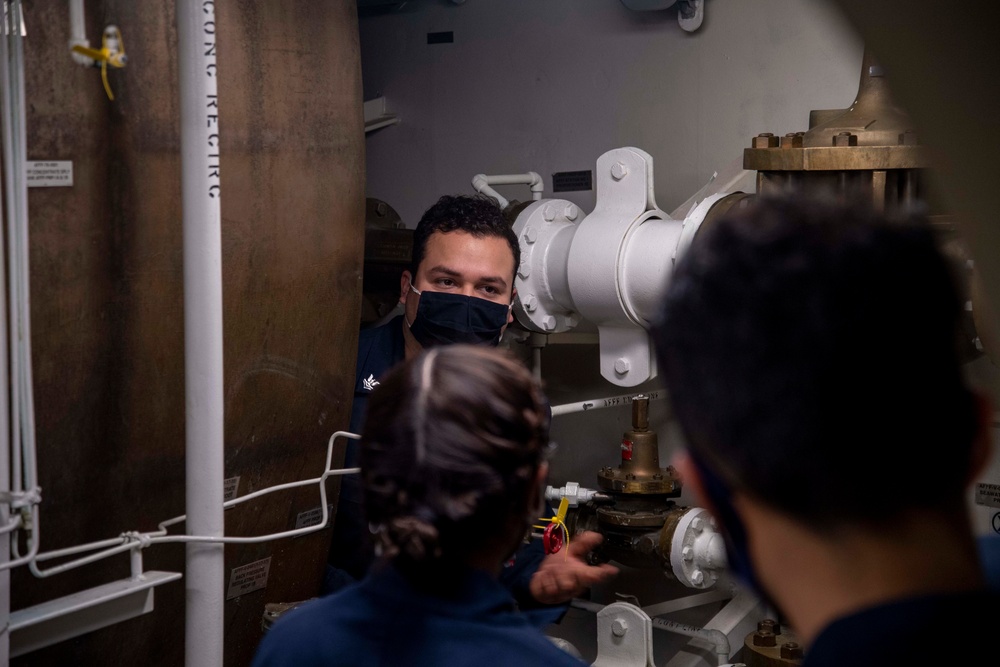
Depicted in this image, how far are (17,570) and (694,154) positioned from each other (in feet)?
5.48

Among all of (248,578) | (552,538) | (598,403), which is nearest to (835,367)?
(552,538)

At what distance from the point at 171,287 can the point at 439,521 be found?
0.92m

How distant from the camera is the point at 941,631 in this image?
42cm

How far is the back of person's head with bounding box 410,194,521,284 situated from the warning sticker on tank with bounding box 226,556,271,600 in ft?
2.05

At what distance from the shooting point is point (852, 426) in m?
0.43

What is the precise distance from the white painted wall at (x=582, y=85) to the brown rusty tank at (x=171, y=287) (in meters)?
0.77

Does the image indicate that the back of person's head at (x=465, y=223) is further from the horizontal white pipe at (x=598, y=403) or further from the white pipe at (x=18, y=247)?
the white pipe at (x=18, y=247)

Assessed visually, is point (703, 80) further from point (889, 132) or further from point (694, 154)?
point (889, 132)

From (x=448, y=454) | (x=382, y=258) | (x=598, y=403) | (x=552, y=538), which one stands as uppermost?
(x=382, y=258)

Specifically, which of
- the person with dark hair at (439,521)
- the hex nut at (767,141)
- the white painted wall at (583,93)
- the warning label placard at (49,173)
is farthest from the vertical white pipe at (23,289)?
the white painted wall at (583,93)

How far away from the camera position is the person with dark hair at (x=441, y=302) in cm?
181

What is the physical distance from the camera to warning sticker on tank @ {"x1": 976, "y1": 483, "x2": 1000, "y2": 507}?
169 centimetres

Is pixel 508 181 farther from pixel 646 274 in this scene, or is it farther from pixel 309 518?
pixel 309 518

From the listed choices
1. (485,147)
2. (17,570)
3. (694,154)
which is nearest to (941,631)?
(17,570)
